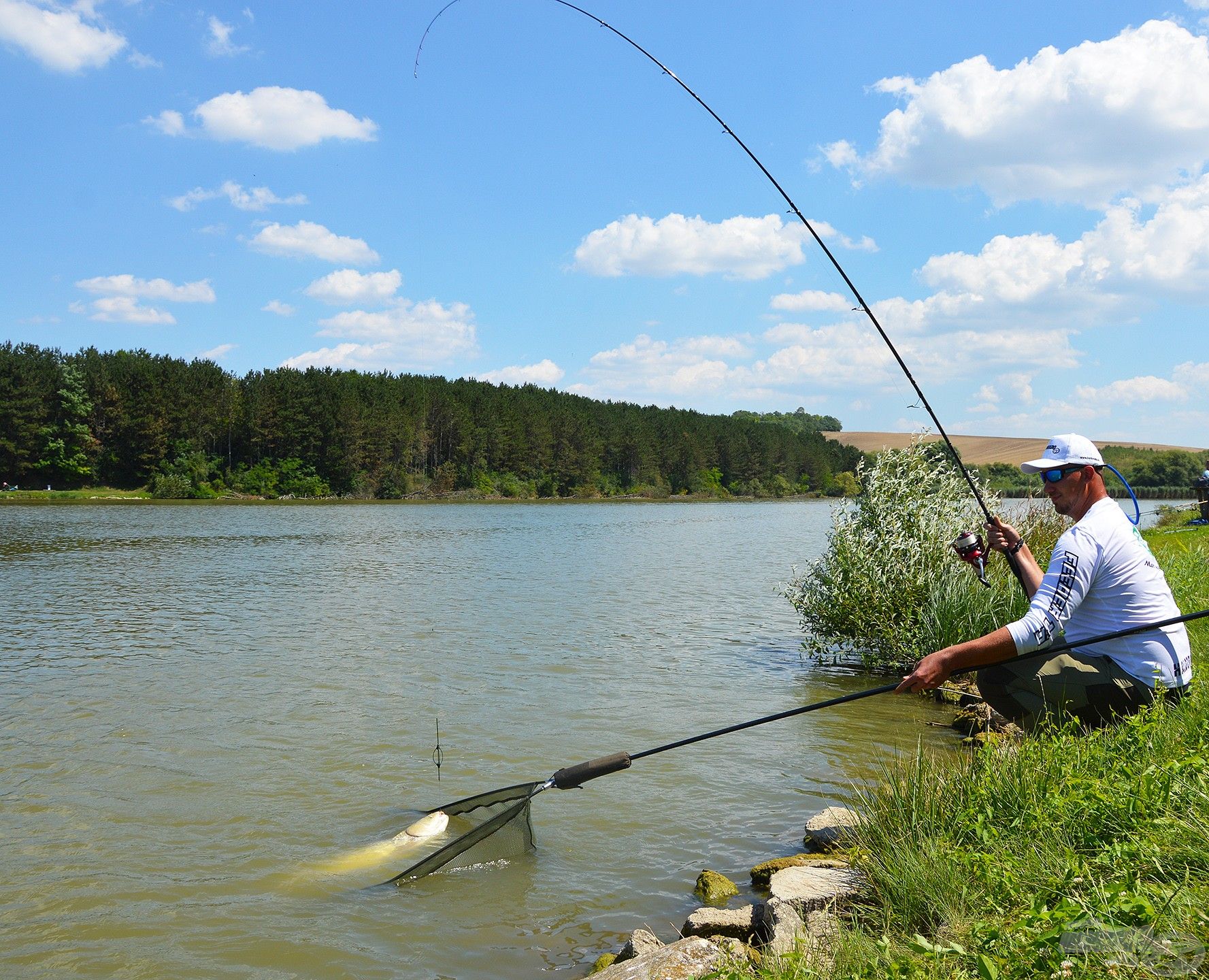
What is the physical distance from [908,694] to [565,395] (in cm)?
13297

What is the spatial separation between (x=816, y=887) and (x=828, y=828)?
74.1 inches

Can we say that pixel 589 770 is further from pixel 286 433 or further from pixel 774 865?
pixel 286 433

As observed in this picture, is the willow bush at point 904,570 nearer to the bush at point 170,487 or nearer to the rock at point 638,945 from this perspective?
the rock at point 638,945

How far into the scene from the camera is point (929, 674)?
4.77 metres

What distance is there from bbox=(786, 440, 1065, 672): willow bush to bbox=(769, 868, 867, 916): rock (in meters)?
7.72

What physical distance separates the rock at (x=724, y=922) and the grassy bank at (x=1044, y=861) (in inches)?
35.3

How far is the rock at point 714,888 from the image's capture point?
6461 millimetres

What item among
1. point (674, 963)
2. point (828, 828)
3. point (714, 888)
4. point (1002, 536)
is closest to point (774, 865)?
point (714, 888)

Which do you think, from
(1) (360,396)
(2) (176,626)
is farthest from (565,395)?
(2) (176,626)

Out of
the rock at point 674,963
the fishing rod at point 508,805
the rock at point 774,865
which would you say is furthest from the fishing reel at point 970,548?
the rock at point 674,963

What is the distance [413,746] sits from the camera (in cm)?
1073

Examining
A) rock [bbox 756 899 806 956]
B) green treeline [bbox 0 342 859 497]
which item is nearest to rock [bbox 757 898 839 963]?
rock [bbox 756 899 806 956]

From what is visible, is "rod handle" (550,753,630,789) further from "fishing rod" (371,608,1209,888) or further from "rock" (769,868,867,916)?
"rock" (769,868,867,916)

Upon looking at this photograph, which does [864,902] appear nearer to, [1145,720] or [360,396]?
[1145,720]
